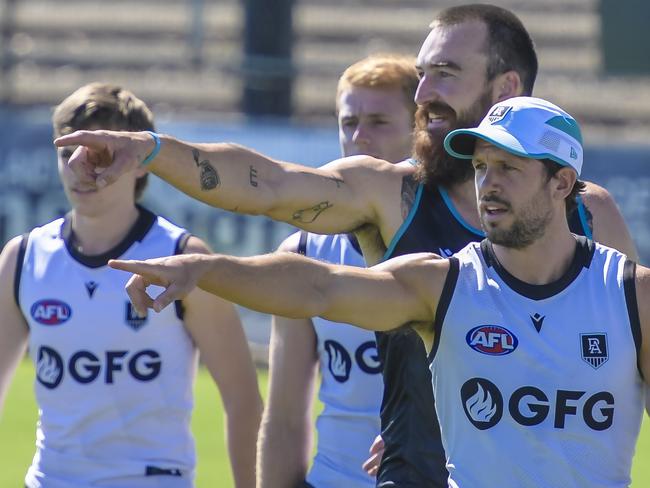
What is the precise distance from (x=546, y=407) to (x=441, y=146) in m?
1.09

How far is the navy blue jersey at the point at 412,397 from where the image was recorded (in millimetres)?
4383

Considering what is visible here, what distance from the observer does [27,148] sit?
42.2 feet

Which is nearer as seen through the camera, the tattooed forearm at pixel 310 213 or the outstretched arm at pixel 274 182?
the outstretched arm at pixel 274 182

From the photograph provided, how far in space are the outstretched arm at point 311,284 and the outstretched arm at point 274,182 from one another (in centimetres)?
54

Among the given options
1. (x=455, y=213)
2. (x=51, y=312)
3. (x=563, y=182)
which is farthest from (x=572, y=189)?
(x=51, y=312)

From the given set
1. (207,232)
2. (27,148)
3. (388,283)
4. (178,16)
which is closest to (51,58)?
(27,148)

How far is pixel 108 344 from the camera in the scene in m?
5.05

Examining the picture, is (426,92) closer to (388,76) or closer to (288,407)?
(388,76)

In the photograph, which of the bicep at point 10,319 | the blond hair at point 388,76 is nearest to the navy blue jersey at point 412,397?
the blond hair at point 388,76

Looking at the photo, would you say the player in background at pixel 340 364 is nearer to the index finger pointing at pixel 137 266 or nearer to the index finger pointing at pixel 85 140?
the index finger pointing at pixel 85 140

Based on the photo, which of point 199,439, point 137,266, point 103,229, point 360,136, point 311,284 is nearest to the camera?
point 137,266

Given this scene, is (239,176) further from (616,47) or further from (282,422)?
(616,47)

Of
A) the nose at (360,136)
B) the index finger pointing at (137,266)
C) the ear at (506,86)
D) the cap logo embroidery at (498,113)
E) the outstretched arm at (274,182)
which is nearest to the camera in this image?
the index finger pointing at (137,266)

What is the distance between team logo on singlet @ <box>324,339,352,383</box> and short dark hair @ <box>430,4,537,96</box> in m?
1.16
